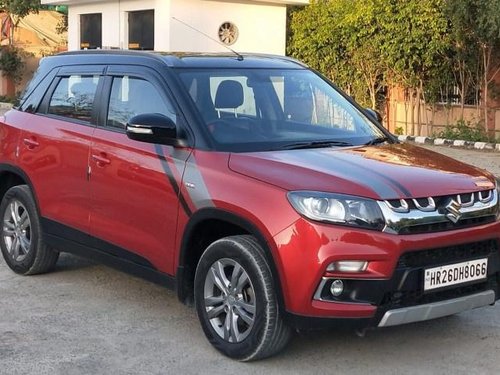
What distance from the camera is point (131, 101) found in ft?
17.8

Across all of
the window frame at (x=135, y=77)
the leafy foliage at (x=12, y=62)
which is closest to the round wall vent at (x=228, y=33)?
the leafy foliage at (x=12, y=62)

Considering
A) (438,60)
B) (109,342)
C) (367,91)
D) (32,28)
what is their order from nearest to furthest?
(109,342) < (438,60) < (367,91) < (32,28)

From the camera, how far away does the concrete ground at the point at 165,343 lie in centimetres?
448

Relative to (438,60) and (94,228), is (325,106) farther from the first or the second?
(438,60)

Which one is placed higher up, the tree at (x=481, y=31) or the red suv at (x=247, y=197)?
the tree at (x=481, y=31)

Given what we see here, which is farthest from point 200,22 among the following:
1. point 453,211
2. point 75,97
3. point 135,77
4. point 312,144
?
point 453,211

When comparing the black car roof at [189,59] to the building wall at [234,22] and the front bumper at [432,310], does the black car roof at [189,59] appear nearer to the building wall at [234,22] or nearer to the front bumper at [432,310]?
the front bumper at [432,310]

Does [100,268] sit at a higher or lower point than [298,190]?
lower

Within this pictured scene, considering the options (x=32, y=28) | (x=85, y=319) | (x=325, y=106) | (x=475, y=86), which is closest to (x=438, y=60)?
(x=475, y=86)

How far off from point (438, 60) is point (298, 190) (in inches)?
569

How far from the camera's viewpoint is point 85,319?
5.34 m

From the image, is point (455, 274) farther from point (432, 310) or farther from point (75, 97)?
point (75, 97)

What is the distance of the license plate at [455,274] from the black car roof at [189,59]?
6.85 ft

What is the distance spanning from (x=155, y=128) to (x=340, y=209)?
4.49 ft
